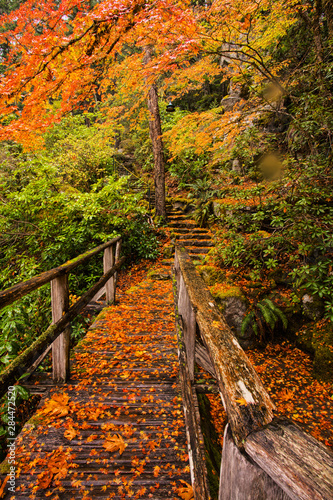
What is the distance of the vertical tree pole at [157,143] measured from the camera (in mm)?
9281

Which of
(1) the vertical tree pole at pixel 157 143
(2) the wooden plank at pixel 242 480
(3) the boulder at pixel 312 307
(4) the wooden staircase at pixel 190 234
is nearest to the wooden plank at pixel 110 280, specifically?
(4) the wooden staircase at pixel 190 234

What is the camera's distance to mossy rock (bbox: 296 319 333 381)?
4.65 metres

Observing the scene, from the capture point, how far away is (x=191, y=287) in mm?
2158

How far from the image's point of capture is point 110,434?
194cm

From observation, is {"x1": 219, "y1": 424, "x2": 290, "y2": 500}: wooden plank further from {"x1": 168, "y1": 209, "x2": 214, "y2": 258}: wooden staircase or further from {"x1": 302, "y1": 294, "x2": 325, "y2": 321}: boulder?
{"x1": 168, "y1": 209, "x2": 214, "y2": 258}: wooden staircase

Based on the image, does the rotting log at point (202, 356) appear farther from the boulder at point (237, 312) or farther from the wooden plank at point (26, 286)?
the boulder at point (237, 312)

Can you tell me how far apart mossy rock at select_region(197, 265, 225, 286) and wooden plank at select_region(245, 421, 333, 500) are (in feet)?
18.3

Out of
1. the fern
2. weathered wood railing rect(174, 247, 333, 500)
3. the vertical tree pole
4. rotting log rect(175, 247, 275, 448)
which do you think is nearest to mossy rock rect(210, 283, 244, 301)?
the fern

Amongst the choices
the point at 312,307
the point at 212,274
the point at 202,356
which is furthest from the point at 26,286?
the point at 312,307

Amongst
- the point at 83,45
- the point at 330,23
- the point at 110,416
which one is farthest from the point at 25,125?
the point at 330,23

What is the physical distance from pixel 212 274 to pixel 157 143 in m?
6.45

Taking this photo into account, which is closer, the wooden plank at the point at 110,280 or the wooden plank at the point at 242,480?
the wooden plank at the point at 242,480

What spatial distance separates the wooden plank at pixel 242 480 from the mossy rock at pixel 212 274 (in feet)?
18.0

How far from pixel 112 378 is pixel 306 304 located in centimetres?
474
